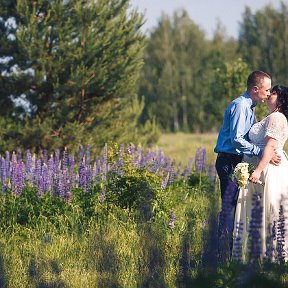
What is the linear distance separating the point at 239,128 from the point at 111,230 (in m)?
1.71

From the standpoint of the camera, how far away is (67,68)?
42.9 ft

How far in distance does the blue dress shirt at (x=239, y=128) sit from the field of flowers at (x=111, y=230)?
2.36 feet

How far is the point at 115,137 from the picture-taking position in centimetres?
1383

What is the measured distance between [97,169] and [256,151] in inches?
113

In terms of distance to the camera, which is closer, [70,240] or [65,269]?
[65,269]

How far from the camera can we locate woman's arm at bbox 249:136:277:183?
570cm

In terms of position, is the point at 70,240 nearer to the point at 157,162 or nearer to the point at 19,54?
the point at 157,162

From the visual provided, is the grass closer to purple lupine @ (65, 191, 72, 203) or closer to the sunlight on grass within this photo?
the sunlight on grass

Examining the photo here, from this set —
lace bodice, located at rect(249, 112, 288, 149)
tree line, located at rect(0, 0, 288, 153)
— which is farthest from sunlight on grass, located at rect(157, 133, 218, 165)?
lace bodice, located at rect(249, 112, 288, 149)

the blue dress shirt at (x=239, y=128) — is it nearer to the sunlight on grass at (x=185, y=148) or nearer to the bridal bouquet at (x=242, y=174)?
the bridal bouquet at (x=242, y=174)

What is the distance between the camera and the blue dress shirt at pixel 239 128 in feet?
19.7

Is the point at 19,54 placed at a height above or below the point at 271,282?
above

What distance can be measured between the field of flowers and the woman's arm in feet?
1.79

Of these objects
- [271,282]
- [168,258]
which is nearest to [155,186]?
[168,258]
